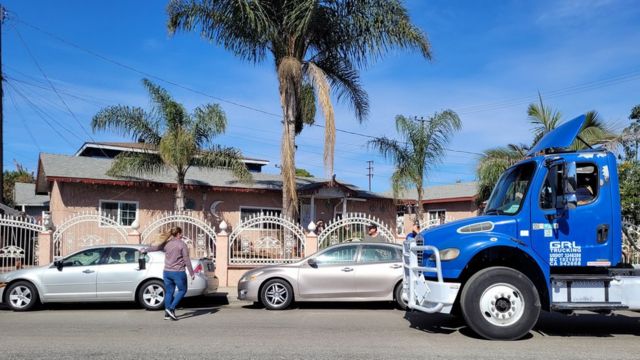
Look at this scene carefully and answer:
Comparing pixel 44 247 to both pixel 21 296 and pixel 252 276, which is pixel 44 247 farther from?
pixel 252 276

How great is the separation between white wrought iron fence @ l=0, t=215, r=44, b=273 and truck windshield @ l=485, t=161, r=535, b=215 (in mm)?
11812

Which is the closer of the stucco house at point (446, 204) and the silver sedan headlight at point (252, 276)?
the silver sedan headlight at point (252, 276)

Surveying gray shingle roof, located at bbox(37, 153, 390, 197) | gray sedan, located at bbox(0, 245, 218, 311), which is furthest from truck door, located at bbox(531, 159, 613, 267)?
gray shingle roof, located at bbox(37, 153, 390, 197)

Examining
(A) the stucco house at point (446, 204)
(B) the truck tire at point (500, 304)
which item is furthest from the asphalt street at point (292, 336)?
(A) the stucco house at point (446, 204)

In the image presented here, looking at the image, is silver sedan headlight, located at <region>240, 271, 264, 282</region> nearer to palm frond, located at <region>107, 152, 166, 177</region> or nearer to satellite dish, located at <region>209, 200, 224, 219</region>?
palm frond, located at <region>107, 152, 166, 177</region>

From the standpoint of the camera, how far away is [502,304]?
7.86m

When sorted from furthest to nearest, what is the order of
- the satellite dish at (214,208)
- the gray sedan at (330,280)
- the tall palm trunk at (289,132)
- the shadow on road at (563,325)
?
the satellite dish at (214,208) → the tall palm trunk at (289,132) → the gray sedan at (330,280) → the shadow on road at (563,325)

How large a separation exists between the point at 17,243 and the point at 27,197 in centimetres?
1592

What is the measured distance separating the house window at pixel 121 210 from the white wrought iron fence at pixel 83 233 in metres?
1.74

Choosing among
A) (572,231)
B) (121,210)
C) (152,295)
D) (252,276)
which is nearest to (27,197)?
(121,210)

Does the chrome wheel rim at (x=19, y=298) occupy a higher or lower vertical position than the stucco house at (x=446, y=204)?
lower

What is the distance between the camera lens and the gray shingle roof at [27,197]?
2938 cm

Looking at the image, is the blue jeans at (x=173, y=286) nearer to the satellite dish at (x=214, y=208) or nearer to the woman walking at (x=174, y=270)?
the woman walking at (x=174, y=270)

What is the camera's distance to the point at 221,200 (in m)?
22.1
